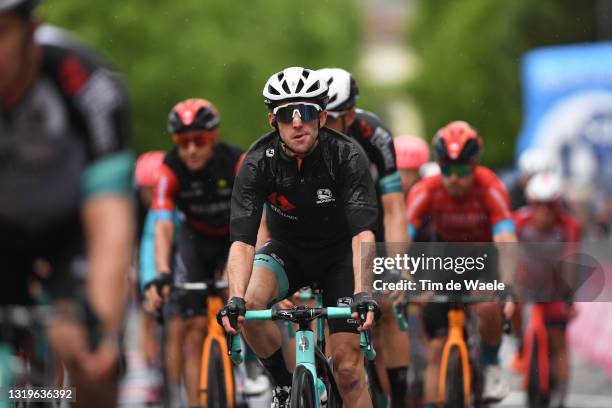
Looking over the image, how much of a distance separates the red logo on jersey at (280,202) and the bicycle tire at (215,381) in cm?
204

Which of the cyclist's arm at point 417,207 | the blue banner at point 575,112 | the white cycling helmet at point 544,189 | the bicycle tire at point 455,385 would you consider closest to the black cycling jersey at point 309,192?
the bicycle tire at point 455,385

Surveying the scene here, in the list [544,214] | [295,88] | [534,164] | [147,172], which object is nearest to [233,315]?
[295,88]

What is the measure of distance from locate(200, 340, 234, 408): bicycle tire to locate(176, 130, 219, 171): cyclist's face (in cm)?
134

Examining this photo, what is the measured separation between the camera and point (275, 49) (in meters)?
52.3

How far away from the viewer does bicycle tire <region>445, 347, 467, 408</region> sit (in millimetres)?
9758

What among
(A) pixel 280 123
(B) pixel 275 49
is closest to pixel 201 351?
(A) pixel 280 123

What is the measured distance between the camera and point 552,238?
12031mm

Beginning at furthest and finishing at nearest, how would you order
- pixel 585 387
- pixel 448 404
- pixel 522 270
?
pixel 585 387
pixel 522 270
pixel 448 404

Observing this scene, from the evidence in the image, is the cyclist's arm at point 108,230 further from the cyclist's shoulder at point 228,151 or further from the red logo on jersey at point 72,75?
the cyclist's shoulder at point 228,151

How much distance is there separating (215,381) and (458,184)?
2.25 meters

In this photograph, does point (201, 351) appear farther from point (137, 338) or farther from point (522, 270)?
point (137, 338)

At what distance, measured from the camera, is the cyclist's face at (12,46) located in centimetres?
498

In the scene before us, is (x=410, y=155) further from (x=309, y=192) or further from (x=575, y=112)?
(x=575, y=112)

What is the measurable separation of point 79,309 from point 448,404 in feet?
16.8
